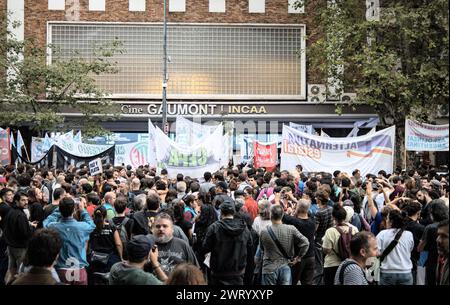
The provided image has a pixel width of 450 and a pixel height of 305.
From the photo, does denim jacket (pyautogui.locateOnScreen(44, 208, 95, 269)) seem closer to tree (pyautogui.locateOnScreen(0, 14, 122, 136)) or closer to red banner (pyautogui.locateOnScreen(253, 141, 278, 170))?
red banner (pyautogui.locateOnScreen(253, 141, 278, 170))

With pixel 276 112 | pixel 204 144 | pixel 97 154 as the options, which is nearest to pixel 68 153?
pixel 97 154

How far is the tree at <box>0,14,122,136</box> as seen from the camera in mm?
27984

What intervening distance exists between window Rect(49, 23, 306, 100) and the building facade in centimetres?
5

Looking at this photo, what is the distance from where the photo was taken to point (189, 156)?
58.2 ft

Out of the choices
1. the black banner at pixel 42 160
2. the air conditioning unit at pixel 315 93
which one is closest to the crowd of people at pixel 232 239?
the black banner at pixel 42 160

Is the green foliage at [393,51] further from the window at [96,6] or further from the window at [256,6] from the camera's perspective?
the window at [96,6]

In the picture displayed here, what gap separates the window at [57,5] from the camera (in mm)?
34969

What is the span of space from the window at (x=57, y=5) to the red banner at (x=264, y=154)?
17.3 meters

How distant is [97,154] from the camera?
71.2ft

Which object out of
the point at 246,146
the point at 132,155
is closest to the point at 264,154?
the point at 132,155

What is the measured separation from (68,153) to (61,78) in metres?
7.61
